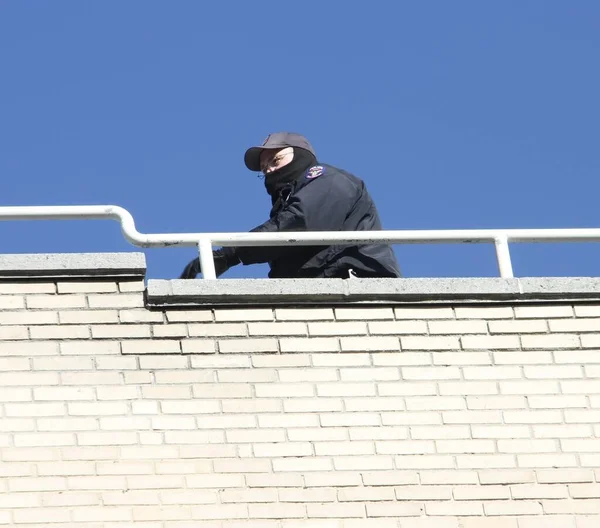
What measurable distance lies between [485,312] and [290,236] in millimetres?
1136

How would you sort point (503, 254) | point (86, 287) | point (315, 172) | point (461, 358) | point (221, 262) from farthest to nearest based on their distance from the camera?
point (315, 172) → point (221, 262) → point (503, 254) → point (461, 358) → point (86, 287)

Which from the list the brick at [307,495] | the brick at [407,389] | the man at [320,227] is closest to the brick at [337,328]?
the brick at [407,389]

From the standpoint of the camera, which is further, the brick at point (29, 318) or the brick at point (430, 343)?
the brick at point (430, 343)

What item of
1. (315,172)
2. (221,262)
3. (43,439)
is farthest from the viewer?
(315,172)

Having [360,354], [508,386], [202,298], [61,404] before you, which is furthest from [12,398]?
[508,386]

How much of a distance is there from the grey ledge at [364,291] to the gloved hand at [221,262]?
58 cm

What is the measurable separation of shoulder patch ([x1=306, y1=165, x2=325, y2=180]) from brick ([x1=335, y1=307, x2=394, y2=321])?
3.40ft

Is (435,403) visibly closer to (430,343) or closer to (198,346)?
(430,343)

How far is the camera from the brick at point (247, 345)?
29.2 feet

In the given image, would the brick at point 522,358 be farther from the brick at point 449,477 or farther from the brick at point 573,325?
the brick at point 449,477

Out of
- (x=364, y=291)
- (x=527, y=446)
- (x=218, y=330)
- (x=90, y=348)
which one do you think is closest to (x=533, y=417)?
(x=527, y=446)

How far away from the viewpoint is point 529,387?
9.07m

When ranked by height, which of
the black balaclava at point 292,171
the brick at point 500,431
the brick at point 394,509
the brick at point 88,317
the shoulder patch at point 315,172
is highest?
the black balaclava at point 292,171

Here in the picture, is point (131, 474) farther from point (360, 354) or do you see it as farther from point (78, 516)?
point (360, 354)
